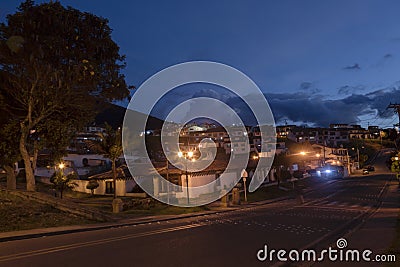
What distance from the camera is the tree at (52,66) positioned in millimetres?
22188

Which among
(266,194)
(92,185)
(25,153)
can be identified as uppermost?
(25,153)

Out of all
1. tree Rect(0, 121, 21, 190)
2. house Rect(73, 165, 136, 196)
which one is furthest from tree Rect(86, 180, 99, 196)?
tree Rect(0, 121, 21, 190)

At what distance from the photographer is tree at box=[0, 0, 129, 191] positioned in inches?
874

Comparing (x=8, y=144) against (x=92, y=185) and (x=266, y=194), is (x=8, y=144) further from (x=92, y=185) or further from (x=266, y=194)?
(x=266, y=194)

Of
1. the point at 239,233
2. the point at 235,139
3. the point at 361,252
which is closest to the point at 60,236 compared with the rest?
the point at 239,233

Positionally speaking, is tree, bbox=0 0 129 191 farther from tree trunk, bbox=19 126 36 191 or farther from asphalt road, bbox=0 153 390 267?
asphalt road, bbox=0 153 390 267

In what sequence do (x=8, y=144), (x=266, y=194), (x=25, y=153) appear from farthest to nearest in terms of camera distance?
(x=266, y=194)
(x=8, y=144)
(x=25, y=153)

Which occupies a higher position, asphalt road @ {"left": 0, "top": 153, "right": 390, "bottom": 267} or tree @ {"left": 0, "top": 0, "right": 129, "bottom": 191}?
tree @ {"left": 0, "top": 0, "right": 129, "bottom": 191}

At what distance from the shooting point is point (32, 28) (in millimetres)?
22078

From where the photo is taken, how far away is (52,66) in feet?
75.2

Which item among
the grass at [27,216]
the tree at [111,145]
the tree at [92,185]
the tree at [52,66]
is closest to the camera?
the grass at [27,216]

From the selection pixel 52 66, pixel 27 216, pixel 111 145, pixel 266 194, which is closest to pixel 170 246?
pixel 27 216

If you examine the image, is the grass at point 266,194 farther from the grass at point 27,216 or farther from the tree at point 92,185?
the grass at point 27,216

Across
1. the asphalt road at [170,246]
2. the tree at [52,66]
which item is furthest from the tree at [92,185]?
Answer: the asphalt road at [170,246]
